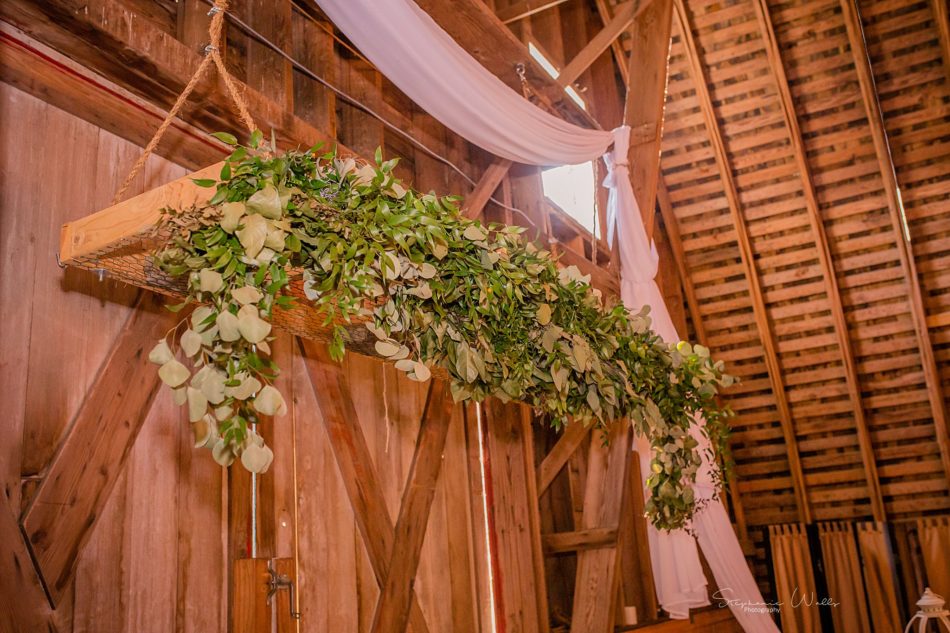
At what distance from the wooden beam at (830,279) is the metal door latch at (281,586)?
17.4 ft

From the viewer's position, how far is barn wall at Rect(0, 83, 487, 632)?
87.1 inches

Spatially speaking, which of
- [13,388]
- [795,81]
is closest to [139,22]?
[13,388]

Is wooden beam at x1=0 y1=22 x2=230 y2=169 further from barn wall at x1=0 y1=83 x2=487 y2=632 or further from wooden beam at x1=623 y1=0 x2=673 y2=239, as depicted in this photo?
wooden beam at x1=623 y1=0 x2=673 y2=239

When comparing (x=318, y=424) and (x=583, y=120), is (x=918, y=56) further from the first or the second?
(x=318, y=424)

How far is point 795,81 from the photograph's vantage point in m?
6.70

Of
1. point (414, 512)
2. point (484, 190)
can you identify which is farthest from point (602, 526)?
point (484, 190)

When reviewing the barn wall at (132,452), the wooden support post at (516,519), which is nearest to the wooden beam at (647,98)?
the wooden support post at (516,519)

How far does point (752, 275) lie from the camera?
718 centimetres

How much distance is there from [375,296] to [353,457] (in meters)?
1.75

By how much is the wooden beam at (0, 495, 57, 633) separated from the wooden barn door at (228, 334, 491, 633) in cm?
63

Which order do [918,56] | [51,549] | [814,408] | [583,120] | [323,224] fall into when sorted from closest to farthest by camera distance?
[323,224]
[51,549]
[583,120]
[918,56]
[814,408]

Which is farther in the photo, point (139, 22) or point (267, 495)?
point (267, 495)

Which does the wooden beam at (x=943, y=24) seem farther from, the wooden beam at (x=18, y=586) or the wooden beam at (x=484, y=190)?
the wooden beam at (x=18, y=586)

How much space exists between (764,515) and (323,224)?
6926 mm
